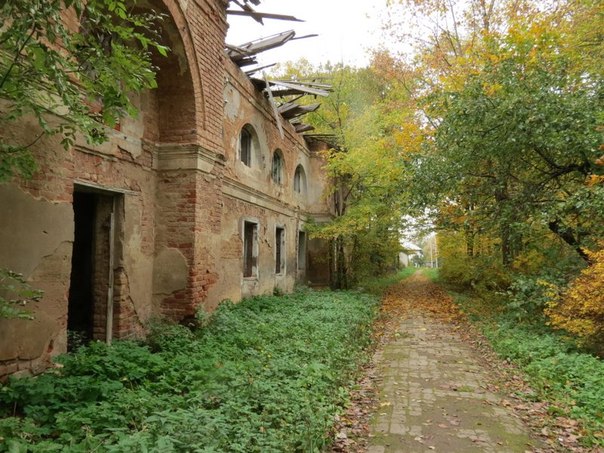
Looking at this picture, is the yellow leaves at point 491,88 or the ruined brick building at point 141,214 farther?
the yellow leaves at point 491,88

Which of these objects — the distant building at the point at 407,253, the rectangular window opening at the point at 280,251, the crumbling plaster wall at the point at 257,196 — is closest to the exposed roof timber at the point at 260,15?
the crumbling plaster wall at the point at 257,196

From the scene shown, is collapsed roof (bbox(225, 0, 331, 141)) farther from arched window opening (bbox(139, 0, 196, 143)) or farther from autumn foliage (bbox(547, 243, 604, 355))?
autumn foliage (bbox(547, 243, 604, 355))

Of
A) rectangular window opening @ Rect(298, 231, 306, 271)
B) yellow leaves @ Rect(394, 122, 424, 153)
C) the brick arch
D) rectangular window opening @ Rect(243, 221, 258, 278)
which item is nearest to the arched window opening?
the brick arch

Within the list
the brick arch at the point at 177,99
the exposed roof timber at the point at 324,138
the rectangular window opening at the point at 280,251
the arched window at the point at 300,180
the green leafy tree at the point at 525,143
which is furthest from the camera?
the exposed roof timber at the point at 324,138

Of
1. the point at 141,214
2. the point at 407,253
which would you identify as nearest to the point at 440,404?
the point at 141,214

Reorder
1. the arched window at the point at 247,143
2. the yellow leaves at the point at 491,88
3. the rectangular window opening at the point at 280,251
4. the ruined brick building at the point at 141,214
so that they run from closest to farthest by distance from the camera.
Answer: the ruined brick building at the point at 141,214 < the yellow leaves at the point at 491,88 < the arched window at the point at 247,143 < the rectangular window opening at the point at 280,251

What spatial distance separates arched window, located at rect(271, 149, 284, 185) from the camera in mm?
14139

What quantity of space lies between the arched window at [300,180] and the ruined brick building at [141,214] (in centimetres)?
688

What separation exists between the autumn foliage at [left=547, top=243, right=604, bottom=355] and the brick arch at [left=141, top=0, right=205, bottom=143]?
7091 mm

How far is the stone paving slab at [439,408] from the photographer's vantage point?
409 cm

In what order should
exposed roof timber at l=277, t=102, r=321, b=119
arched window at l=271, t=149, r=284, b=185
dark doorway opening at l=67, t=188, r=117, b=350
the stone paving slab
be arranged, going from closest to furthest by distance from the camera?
the stone paving slab
dark doorway opening at l=67, t=188, r=117, b=350
exposed roof timber at l=277, t=102, r=321, b=119
arched window at l=271, t=149, r=284, b=185

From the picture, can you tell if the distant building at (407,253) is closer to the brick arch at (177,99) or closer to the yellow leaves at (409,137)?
the yellow leaves at (409,137)

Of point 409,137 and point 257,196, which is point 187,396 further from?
point 409,137

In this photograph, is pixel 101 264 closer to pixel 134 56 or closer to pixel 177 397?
pixel 177 397
